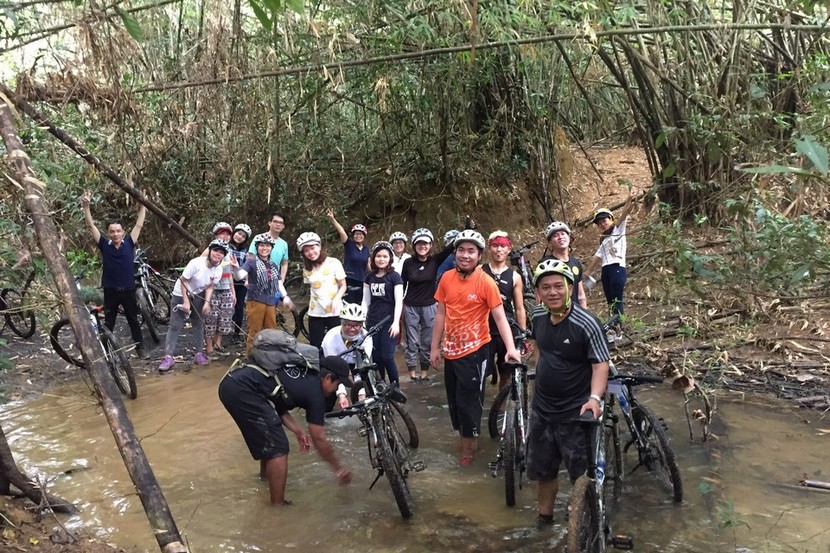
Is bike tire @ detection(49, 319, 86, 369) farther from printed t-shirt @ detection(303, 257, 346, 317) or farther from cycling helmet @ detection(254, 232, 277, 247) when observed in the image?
printed t-shirt @ detection(303, 257, 346, 317)

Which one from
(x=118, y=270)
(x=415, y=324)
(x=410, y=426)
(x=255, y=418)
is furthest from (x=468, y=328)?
(x=118, y=270)

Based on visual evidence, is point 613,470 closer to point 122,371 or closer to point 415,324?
point 415,324

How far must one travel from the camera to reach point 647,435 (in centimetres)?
464

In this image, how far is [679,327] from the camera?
8.06 m

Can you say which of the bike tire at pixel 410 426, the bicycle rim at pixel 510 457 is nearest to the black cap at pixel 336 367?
the bike tire at pixel 410 426

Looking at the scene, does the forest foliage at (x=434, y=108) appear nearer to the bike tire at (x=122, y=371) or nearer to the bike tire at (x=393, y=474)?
the bike tire at (x=122, y=371)

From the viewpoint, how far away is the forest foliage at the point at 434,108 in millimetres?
4805

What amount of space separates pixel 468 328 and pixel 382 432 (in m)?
1.21

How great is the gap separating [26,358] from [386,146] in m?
7.06

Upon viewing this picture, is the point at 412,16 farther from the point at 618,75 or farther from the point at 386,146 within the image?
the point at 386,146

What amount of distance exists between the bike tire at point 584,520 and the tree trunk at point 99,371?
74.3 inches

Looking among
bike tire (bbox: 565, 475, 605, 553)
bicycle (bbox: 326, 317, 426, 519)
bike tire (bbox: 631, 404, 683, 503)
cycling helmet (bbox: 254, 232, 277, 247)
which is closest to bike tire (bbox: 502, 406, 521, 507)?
bicycle (bbox: 326, 317, 426, 519)

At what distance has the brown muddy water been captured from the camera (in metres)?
4.20

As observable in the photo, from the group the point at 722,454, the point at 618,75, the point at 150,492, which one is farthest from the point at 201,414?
the point at 618,75
